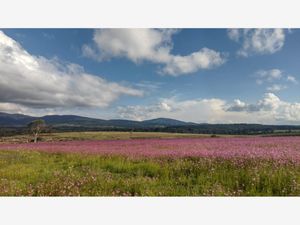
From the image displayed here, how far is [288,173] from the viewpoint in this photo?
23.7ft

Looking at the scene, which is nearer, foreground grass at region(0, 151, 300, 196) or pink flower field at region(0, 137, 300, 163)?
foreground grass at region(0, 151, 300, 196)

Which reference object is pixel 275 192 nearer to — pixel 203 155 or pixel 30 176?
pixel 203 155

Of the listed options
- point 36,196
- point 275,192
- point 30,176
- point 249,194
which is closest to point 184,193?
point 249,194

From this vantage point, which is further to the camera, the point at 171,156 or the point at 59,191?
the point at 171,156

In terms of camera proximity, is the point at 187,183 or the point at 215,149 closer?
the point at 187,183

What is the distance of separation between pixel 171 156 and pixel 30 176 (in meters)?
5.75

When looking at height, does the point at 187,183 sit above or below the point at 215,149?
below

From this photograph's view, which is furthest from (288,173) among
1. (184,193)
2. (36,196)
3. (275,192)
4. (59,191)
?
(36,196)

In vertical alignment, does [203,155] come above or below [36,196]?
above

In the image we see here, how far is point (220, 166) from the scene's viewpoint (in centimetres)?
895

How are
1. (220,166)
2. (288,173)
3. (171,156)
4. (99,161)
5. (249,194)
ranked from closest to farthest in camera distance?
(249,194) < (288,173) < (220,166) < (171,156) < (99,161)

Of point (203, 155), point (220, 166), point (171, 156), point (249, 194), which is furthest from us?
point (171, 156)

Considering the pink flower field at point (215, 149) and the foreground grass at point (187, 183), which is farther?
the pink flower field at point (215, 149)

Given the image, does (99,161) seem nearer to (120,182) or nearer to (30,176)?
(30,176)
